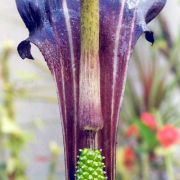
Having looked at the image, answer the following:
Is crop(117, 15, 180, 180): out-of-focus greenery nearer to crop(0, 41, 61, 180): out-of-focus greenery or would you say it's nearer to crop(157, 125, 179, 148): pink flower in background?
crop(157, 125, 179, 148): pink flower in background

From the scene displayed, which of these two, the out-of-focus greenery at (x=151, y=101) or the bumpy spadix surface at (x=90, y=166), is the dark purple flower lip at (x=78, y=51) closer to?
the bumpy spadix surface at (x=90, y=166)

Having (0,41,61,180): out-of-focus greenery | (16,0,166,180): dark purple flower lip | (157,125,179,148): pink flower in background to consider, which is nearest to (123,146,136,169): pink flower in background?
(157,125,179,148): pink flower in background

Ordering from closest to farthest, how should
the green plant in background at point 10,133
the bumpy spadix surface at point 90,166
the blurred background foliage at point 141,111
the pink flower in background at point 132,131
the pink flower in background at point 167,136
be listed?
the bumpy spadix surface at point 90,166
the green plant in background at point 10,133
the pink flower in background at point 167,136
the blurred background foliage at point 141,111
the pink flower in background at point 132,131

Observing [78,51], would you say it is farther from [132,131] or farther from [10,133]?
[132,131]

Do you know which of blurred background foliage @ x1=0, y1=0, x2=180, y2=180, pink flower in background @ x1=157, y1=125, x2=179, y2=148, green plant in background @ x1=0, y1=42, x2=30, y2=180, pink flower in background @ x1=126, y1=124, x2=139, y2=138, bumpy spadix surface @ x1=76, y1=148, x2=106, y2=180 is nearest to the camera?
bumpy spadix surface @ x1=76, y1=148, x2=106, y2=180

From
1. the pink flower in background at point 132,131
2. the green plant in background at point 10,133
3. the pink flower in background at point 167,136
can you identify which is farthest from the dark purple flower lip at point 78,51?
the pink flower in background at point 132,131

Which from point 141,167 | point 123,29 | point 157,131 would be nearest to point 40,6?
point 123,29
